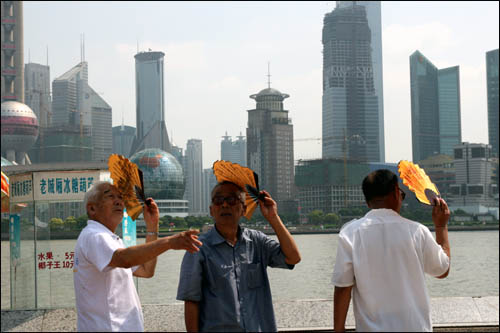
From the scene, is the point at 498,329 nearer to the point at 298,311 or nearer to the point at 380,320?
the point at 298,311

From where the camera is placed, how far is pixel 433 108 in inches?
7357

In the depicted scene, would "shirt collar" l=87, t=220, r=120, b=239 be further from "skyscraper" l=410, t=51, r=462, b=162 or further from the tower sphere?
"skyscraper" l=410, t=51, r=462, b=162

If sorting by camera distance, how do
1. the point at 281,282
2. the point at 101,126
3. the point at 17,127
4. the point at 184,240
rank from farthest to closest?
the point at 101,126 → the point at 17,127 → the point at 281,282 → the point at 184,240

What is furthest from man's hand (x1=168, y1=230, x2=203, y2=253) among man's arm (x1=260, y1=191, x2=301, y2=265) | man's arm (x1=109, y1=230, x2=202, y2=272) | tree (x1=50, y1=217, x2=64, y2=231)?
tree (x1=50, y1=217, x2=64, y2=231)

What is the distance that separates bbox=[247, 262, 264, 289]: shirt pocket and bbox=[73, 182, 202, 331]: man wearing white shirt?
1.67ft

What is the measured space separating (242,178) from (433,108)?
191453 millimetres

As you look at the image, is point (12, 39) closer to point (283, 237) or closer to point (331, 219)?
point (331, 219)

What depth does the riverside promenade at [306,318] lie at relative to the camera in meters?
6.77

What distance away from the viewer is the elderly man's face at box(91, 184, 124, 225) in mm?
3584

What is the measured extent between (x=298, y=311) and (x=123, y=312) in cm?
382

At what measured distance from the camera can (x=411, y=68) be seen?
637ft

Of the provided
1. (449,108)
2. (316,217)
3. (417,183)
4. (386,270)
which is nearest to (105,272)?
(386,270)

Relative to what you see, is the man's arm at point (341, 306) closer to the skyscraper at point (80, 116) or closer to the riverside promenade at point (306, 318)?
the riverside promenade at point (306, 318)

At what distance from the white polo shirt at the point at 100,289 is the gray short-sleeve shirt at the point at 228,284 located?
30 centimetres
